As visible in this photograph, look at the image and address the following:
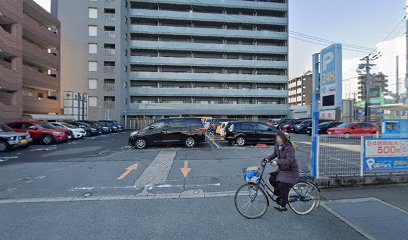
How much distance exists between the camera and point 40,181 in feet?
21.7

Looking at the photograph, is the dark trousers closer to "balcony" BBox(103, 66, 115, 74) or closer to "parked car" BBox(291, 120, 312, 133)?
"parked car" BBox(291, 120, 312, 133)

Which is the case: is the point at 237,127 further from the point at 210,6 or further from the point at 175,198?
the point at 210,6

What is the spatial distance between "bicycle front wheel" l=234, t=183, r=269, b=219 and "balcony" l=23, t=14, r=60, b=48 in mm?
29153

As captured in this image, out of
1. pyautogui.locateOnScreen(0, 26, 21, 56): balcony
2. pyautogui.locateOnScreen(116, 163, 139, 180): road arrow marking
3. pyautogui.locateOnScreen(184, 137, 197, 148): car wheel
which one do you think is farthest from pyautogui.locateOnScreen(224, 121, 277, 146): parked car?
pyautogui.locateOnScreen(0, 26, 21, 56): balcony

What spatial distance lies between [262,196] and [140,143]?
409 inches

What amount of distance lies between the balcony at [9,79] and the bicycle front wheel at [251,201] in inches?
937

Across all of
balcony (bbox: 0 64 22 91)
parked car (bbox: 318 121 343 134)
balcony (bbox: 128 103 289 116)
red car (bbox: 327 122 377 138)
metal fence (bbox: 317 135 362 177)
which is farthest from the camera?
balcony (bbox: 128 103 289 116)

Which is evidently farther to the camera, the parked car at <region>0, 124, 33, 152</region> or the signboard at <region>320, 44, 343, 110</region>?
the parked car at <region>0, 124, 33, 152</region>

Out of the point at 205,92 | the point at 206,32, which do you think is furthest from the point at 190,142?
the point at 206,32

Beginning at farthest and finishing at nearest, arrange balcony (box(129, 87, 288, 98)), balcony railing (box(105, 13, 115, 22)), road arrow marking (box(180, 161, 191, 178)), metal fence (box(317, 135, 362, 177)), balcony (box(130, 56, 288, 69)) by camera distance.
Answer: balcony (box(130, 56, 288, 69))
balcony (box(129, 87, 288, 98))
balcony railing (box(105, 13, 115, 22))
road arrow marking (box(180, 161, 191, 178))
metal fence (box(317, 135, 362, 177))

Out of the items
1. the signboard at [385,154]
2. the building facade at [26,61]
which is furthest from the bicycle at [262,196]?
the building facade at [26,61]

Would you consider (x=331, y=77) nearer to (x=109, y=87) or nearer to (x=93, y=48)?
(x=109, y=87)

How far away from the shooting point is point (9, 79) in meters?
20.0

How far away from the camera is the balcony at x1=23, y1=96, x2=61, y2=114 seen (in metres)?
23.9
